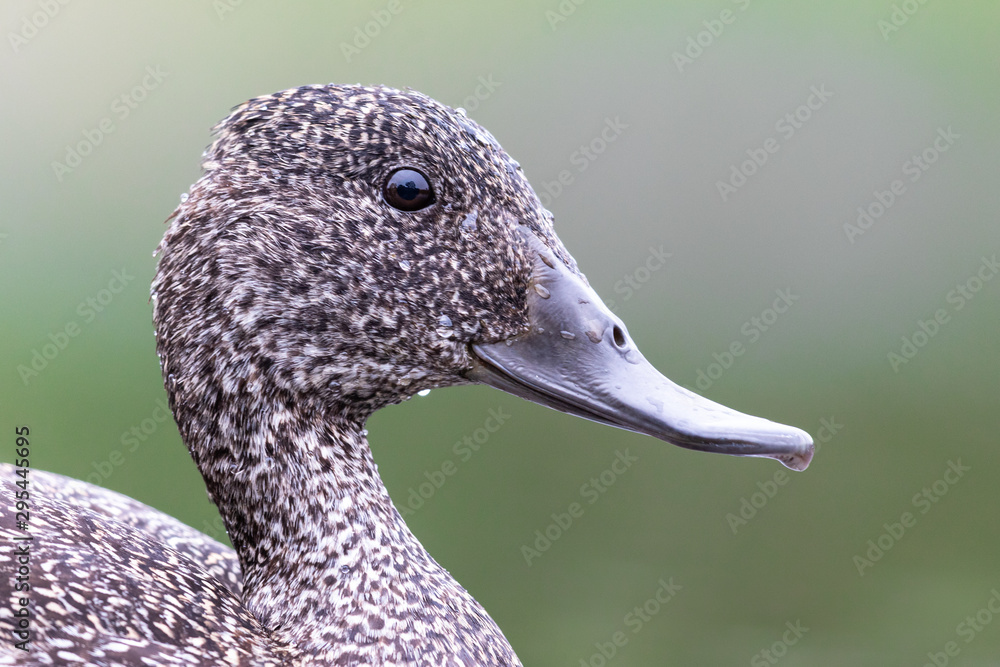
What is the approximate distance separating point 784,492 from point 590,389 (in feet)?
12.1

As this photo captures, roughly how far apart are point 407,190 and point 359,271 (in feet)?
0.46

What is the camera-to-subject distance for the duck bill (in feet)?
4.53

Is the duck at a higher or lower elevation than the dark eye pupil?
lower

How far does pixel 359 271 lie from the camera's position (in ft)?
4.87

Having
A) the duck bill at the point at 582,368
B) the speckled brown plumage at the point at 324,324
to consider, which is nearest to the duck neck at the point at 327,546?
the speckled brown plumage at the point at 324,324

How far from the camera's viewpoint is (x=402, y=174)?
58.2 inches

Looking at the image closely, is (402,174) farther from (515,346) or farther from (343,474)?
(343,474)

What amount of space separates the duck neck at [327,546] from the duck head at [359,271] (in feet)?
0.23

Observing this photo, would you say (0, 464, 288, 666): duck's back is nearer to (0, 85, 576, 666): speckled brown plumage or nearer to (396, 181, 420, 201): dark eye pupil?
(0, 85, 576, 666): speckled brown plumage

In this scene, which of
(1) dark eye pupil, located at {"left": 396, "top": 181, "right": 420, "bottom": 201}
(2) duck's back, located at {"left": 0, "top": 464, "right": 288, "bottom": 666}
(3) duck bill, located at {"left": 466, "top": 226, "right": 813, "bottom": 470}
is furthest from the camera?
(1) dark eye pupil, located at {"left": 396, "top": 181, "right": 420, "bottom": 201}

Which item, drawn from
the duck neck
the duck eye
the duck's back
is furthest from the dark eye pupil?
the duck's back

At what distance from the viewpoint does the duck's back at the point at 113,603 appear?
1267 millimetres

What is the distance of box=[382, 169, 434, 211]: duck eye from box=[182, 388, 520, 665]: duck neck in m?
0.34

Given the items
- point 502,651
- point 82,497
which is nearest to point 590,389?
point 502,651
